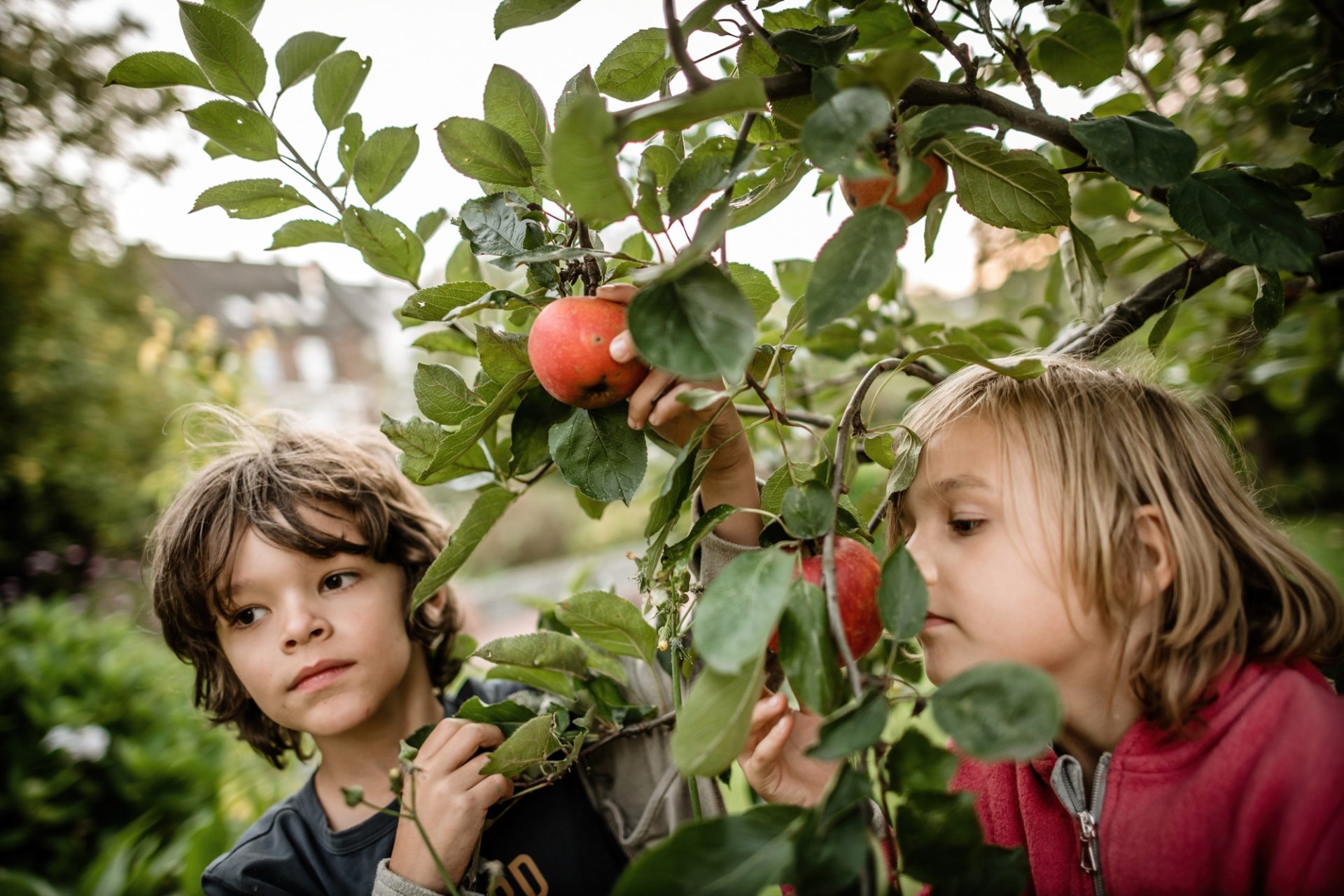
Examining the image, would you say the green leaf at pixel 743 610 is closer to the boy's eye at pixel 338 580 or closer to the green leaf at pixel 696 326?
the green leaf at pixel 696 326

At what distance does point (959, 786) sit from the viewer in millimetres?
1099

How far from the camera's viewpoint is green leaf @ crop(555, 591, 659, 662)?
0.91 meters

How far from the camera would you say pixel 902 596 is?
0.54m

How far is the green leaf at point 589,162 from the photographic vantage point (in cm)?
48

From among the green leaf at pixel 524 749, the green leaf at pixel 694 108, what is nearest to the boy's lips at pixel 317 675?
the green leaf at pixel 524 749

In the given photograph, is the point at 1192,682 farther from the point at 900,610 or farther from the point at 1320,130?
the point at 1320,130

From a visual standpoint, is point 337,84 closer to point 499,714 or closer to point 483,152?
point 483,152

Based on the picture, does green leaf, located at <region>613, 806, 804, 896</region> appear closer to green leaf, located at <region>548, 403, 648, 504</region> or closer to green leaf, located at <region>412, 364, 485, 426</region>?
green leaf, located at <region>548, 403, 648, 504</region>

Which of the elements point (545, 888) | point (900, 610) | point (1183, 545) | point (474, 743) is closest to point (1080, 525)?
point (1183, 545)

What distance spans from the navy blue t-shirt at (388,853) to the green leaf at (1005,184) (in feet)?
3.46

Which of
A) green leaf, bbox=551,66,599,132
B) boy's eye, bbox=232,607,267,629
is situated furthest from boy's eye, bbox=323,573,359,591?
green leaf, bbox=551,66,599,132

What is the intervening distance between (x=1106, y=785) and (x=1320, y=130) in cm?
80

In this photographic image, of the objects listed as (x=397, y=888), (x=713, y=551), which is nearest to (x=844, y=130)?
(x=713, y=551)

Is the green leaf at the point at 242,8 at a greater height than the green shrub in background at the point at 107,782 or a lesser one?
greater
